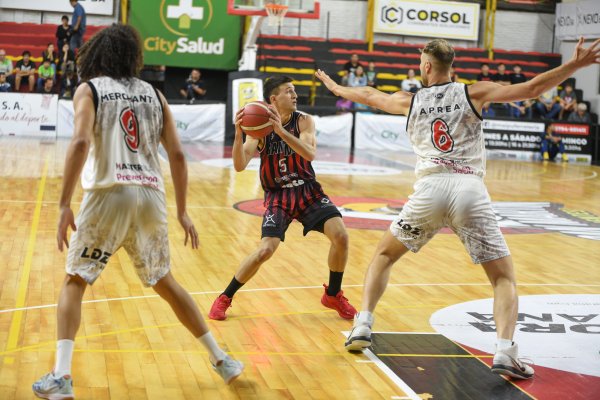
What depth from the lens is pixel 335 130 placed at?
2309 cm

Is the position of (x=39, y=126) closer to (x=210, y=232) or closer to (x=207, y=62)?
(x=207, y=62)

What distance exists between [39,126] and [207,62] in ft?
20.9

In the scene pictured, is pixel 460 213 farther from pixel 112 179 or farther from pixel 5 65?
pixel 5 65

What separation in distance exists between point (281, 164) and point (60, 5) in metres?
21.1

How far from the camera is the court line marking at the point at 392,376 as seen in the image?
479cm

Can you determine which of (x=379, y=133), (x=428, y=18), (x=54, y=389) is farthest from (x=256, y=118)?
(x=428, y=18)

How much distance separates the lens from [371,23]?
27391 millimetres

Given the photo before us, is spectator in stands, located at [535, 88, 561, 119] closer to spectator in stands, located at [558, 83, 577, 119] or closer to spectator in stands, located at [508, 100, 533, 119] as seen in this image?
spectator in stands, located at [558, 83, 577, 119]

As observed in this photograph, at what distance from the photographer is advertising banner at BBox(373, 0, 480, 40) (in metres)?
27.6

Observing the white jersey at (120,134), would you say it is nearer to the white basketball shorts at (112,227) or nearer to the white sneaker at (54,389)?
the white basketball shorts at (112,227)

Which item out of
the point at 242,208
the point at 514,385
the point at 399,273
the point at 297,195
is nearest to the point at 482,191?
the point at 514,385

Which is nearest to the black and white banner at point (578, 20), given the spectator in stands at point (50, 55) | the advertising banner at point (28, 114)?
the spectator in stands at point (50, 55)

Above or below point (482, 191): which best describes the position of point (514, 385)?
below

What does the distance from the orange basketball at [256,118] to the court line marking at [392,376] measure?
1662mm
